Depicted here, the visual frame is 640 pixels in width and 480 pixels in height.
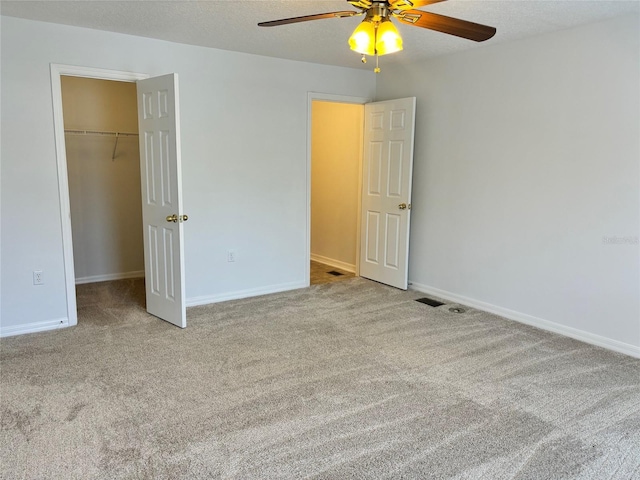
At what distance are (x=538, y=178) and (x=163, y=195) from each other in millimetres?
3030

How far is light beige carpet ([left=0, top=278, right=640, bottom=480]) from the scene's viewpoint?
2119 mm

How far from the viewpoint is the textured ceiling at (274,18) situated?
2.95 metres

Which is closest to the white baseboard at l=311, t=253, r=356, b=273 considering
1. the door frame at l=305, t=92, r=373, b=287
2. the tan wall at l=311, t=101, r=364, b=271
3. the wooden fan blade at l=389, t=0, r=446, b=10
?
the tan wall at l=311, t=101, r=364, b=271

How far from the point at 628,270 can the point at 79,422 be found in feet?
11.9

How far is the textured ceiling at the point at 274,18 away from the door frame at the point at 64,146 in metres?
0.33

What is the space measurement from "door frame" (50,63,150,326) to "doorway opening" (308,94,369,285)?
2328 mm

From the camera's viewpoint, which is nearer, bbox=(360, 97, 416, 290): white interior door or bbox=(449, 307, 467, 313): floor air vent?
bbox=(449, 307, 467, 313): floor air vent

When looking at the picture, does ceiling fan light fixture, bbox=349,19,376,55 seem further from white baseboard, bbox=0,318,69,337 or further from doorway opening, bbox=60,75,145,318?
doorway opening, bbox=60,75,145,318

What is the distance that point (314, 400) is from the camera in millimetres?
2674

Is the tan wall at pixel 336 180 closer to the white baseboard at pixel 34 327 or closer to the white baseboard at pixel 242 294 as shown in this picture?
the white baseboard at pixel 242 294

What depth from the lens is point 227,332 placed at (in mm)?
3713

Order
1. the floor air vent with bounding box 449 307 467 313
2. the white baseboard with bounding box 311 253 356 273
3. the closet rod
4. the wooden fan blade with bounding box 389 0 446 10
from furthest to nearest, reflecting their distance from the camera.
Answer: the white baseboard with bounding box 311 253 356 273 → the closet rod → the floor air vent with bounding box 449 307 467 313 → the wooden fan blade with bounding box 389 0 446 10

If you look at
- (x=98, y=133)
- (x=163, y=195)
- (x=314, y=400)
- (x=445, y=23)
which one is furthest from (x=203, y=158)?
(x=445, y=23)

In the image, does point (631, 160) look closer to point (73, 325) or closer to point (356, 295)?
point (356, 295)
